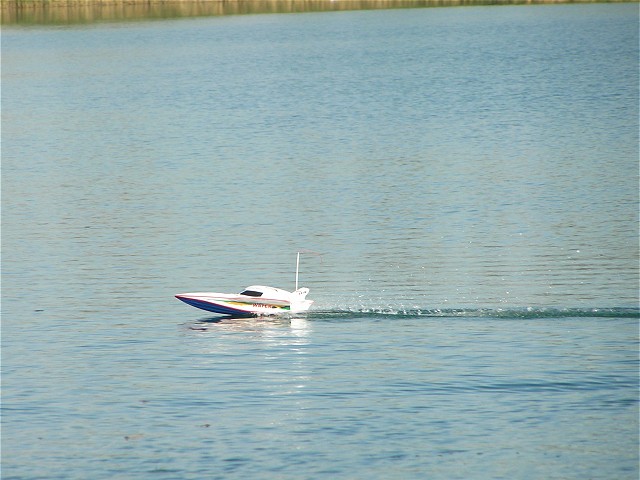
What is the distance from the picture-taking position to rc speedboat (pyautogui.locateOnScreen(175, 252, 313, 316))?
4834 cm

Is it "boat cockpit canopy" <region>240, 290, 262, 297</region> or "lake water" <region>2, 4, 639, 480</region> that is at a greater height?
"boat cockpit canopy" <region>240, 290, 262, 297</region>

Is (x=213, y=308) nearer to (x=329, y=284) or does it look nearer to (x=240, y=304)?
(x=240, y=304)

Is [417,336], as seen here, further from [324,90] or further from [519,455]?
[324,90]

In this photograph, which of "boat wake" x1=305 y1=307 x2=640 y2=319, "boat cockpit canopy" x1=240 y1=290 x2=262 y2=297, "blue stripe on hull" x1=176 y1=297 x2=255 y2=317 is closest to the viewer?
"boat wake" x1=305 y1=307 x2=640 y2=319

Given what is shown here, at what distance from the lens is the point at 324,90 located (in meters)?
124

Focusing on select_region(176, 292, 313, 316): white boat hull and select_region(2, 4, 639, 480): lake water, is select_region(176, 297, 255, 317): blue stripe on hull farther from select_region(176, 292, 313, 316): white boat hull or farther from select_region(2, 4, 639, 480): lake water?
select_region(2, 4, 639, 480): lake water

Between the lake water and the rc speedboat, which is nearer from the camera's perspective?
the lake water

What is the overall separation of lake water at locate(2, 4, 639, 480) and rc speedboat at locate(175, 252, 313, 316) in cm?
65

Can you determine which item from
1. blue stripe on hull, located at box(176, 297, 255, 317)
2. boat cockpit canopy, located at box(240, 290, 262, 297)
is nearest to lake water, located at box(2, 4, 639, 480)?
blue stripe on hull, located at box(176, 297, 255, 317)

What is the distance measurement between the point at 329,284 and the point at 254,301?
18.5 feet

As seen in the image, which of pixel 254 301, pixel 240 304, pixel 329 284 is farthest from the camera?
pixel 329 284

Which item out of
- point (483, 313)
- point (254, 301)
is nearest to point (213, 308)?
point (254, 301)

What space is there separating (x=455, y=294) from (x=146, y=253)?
1787 cm

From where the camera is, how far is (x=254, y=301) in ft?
159
